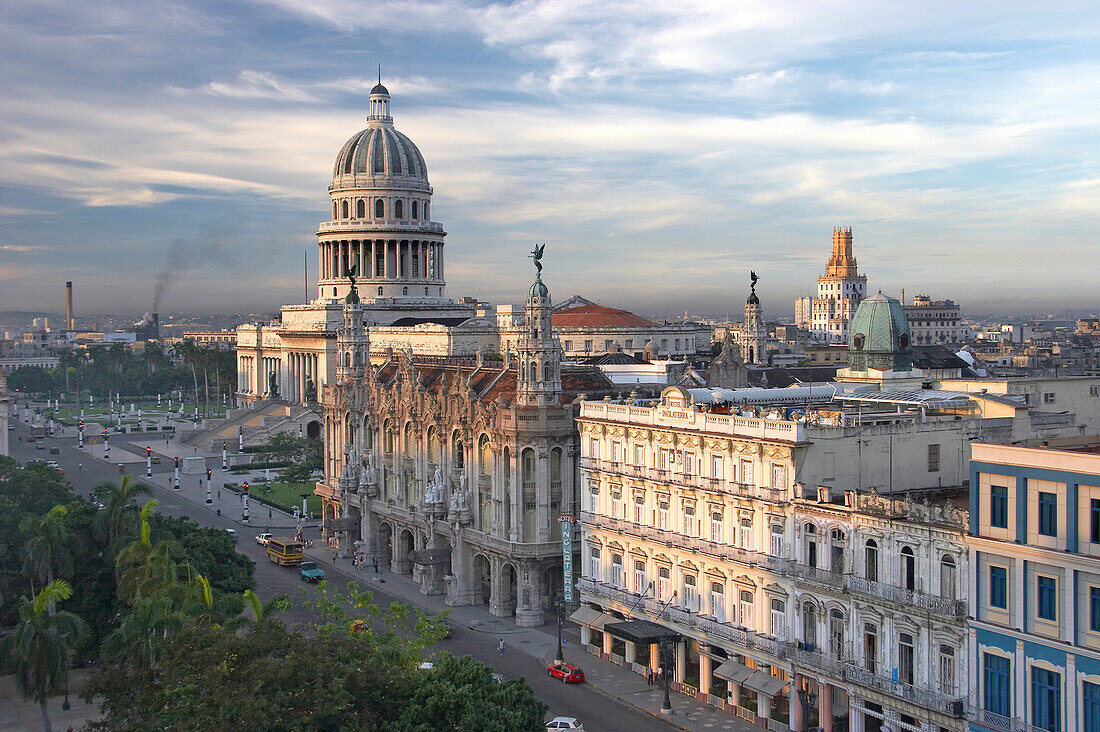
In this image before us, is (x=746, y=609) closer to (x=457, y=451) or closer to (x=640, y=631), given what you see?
(x=640, y=631)

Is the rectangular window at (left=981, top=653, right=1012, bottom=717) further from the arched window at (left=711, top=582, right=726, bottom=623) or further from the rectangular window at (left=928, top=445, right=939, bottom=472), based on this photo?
the arched window at (left=711, top=582, right=726, bottom=623)

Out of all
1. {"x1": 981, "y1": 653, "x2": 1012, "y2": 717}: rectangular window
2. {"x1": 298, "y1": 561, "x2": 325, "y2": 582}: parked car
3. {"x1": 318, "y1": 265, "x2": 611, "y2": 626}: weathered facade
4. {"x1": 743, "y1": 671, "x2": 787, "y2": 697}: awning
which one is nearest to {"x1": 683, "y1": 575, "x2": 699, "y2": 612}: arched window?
{"x1": 743, "y1": 671, "x2": 787, "y2": 697}: awning

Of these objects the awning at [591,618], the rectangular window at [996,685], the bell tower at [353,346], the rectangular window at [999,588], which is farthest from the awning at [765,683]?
the bell tower at [353,346]

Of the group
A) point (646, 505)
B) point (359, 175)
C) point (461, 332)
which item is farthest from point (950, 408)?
point (359, 175)

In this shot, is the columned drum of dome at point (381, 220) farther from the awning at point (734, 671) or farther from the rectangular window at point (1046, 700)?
the rectangular window at point (1046, 700)

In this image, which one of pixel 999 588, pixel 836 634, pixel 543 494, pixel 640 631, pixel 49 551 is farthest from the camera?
pixel 543 494

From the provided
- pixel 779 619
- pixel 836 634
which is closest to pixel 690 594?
pixel 779 619
